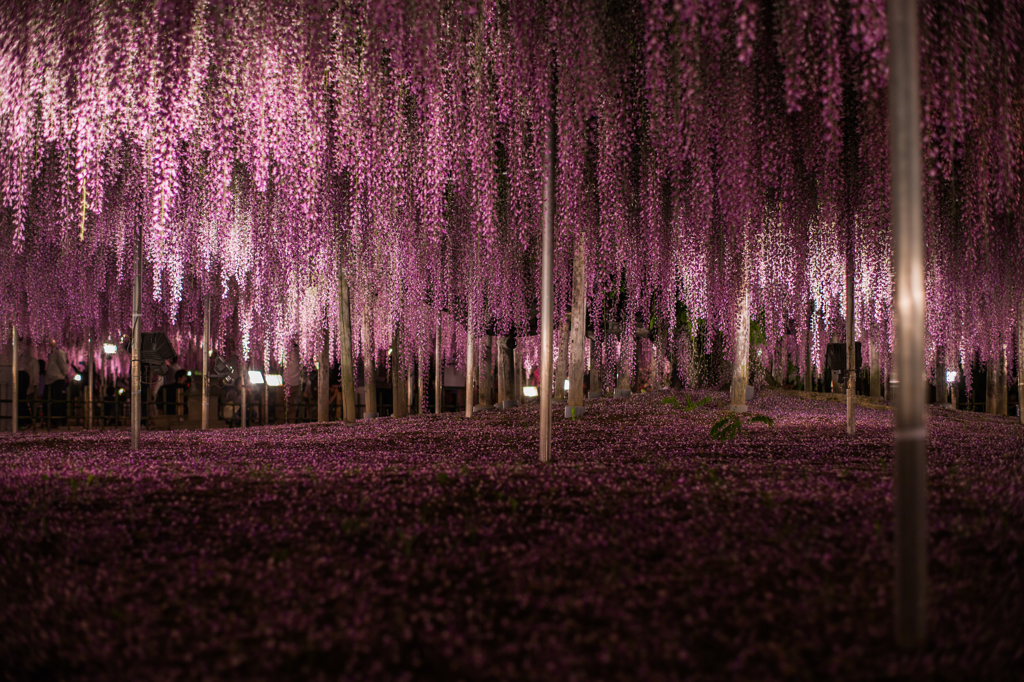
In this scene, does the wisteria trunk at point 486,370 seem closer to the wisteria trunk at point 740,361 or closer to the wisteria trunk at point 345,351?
the wisteria trunk at point 345,351

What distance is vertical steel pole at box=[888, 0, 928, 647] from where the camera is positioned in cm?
214

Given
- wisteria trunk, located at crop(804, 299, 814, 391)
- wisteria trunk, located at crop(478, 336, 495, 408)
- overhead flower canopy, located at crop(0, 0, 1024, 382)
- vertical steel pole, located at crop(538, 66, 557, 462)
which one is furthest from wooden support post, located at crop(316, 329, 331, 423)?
vertical steel pole, located at crop(538, 66, 557, 462)

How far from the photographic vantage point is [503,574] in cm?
292

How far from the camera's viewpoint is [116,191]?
33.1ft

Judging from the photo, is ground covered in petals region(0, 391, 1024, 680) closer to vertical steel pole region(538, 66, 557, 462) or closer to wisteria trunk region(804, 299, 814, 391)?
vertical steel pole region(538, 66, 557, 462)

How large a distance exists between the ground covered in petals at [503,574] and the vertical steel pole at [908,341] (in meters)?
0.20

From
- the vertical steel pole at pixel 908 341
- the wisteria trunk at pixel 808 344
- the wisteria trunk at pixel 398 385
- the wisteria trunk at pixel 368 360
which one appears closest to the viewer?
the vertical steel pole at pixel 908 341

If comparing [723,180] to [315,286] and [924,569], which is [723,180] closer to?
[924,569]

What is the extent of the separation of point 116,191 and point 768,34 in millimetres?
8798

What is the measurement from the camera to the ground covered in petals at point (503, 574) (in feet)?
7.48

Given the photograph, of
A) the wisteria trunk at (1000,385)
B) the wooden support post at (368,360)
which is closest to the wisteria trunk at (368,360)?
the wooden support post at (368,360)

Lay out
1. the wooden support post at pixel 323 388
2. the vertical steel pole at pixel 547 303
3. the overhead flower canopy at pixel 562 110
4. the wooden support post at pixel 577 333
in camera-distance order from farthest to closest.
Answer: the wooden support post at pixel 323 388, the wooden support post at pixel 577 333, the vertical steel pole at pixel 547 303, the overhead flower canopy at pixel 562 110

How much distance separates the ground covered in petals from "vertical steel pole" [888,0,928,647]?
0.67 ft

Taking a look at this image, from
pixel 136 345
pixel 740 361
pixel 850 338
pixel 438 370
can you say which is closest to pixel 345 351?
pixel 438 370
